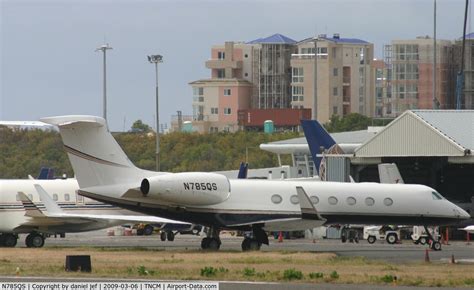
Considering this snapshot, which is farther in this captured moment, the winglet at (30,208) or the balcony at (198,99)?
the balcony at (198,99)

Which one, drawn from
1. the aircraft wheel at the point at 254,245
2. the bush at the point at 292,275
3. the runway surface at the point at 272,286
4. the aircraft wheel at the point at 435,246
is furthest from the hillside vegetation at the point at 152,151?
the runway surface at the point at 272,286

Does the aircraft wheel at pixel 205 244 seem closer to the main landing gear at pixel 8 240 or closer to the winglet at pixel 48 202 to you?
the winglet at pixel 48 202

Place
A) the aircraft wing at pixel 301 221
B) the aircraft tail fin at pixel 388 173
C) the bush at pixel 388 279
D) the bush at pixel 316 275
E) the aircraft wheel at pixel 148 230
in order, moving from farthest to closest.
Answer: the aircraft wheel at pixel 148 230, the aircraft tail fin at pixel 388 173, the aircraft wing at pixel 301 221, the bush at pixel 316 275, the bush at pixel 388 279

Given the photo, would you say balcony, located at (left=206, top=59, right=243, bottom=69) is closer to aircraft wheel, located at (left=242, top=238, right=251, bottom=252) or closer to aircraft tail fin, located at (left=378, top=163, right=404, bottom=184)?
aircraft tail fin, located at (left=378, top=163, right=404, bottom=184)

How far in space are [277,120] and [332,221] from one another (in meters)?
113

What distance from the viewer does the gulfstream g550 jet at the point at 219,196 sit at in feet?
161

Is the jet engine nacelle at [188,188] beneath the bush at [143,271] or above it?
above

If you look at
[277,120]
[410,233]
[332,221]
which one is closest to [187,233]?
[410,233]

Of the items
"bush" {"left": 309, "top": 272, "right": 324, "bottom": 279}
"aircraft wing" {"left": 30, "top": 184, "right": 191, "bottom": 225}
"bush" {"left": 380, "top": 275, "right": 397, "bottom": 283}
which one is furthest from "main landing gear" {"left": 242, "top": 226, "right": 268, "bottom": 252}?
"bush" {"left": 380, "top": 275, "right": 397, "bottom": 283}

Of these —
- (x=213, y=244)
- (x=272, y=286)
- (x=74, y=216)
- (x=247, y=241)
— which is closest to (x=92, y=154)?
(x=74, y=216)

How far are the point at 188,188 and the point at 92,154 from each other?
3828mm

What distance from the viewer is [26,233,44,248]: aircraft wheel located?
180ft

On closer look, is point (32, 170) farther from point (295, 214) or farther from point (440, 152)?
point (295, 214)

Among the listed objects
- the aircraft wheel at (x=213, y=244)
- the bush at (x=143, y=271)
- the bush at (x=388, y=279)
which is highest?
the bush at (x=143, y=271)
